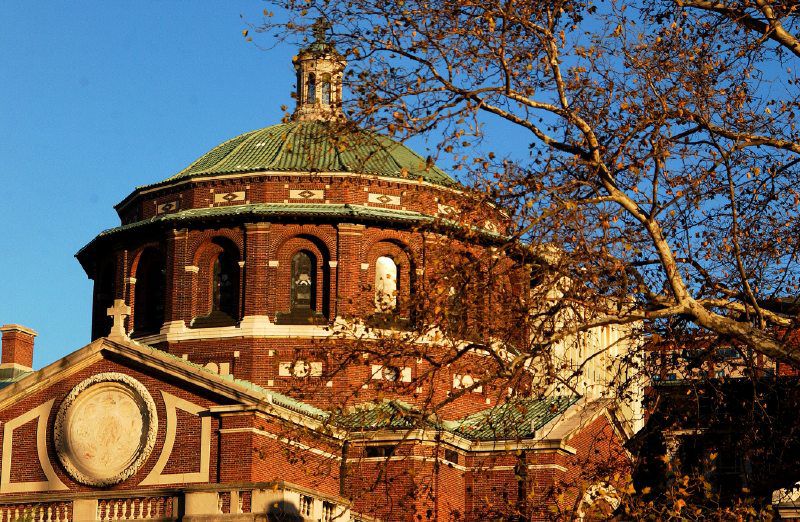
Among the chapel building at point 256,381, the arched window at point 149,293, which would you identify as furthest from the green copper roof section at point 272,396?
the arched window at point 149,293

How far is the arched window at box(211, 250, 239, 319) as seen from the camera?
5097cm

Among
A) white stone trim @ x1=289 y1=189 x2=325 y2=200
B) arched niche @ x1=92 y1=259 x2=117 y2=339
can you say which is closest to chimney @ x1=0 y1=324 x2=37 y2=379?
arched niche @ x1=92 y1=259 x2=117 y2=339

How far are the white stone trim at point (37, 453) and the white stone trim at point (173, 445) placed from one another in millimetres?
2777

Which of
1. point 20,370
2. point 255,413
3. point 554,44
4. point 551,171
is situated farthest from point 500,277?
point 20,370

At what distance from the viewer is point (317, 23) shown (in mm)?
23625

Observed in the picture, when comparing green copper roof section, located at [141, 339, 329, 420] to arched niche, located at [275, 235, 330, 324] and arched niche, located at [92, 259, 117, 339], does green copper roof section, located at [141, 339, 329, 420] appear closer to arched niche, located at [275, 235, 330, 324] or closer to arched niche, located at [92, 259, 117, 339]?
arched niche, located at [275, 235, 330, 324]

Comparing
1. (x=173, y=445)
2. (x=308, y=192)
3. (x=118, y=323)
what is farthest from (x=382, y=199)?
(x=173, y=445)

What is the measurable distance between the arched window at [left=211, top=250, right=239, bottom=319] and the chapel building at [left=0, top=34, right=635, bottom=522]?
74mm

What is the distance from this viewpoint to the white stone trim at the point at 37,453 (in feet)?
143

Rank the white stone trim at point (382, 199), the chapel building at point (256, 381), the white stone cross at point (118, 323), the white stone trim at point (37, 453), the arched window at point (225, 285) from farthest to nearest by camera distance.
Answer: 1. the white stone trim at point (382, 199)
2. the arched window at point (225, 285)
3. the white stone cross at point (118, 323)
4. the white stone trim at point (37, 453)
5. the chapel building at point (256, 381)

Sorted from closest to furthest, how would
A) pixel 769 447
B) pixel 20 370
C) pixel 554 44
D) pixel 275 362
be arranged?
pixel 554 44 < pixel 769 447 < pixel 275 362 < pixel 20 370

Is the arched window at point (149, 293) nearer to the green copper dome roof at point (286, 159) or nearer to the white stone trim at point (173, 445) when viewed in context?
the green copper dome roof at point (286, 159)

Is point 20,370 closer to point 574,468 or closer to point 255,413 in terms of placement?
point 255,413

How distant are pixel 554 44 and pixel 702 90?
275 cm
